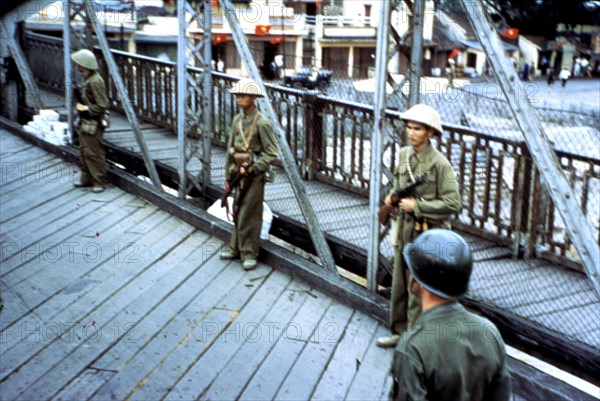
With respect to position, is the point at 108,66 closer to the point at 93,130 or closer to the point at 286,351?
the point at 93,130

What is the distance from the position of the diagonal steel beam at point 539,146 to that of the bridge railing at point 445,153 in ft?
4.62

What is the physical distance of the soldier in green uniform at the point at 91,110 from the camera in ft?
29.1

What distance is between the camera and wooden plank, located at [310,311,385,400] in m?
4.95

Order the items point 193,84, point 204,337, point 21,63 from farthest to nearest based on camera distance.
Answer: point 21,63 < point 193,84 < point 204,337

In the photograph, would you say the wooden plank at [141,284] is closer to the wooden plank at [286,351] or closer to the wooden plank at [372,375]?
the wooden plank at [286,351]

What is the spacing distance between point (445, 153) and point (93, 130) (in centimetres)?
450

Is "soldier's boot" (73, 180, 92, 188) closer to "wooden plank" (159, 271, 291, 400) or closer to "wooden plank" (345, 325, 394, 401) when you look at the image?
"wooden plank" (159, 271, 291, 400)

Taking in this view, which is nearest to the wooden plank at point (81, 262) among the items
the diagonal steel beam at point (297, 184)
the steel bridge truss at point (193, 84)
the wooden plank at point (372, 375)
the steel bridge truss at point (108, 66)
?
the steel bridge truss at point (193, 84)

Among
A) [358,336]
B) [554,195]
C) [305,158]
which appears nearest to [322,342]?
[358,336]

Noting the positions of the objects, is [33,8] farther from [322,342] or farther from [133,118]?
[322,342]

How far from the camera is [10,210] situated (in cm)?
884

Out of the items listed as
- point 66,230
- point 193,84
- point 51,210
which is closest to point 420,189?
point 193,84

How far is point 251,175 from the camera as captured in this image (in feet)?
22.6

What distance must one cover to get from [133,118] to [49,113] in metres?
2.59
